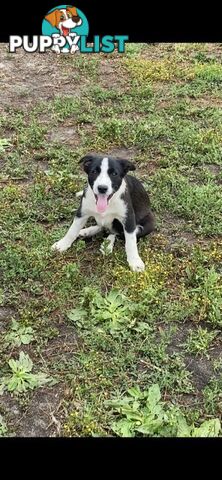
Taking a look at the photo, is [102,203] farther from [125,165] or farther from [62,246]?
[62,246]

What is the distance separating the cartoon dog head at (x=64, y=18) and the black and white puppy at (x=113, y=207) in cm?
385

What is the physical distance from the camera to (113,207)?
18.5ft

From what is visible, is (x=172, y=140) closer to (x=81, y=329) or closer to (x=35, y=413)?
(x=81, y=329)

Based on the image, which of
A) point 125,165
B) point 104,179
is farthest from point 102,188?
point 125,165

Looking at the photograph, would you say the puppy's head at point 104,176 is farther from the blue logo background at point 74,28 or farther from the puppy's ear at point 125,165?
the blue logo background at point 74,28

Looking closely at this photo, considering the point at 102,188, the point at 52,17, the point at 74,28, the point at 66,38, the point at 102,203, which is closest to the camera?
the point at 102,188

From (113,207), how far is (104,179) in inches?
16.0

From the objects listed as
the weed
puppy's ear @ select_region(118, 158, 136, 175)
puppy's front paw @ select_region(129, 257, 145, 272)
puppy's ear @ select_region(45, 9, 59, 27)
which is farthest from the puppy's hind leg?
puppy's ear @ select_region(45, 9, 59, 27)

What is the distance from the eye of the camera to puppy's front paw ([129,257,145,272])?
568 cm

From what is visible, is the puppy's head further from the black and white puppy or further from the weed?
the weed

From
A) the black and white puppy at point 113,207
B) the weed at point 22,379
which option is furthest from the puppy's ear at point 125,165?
the weed at point 22,379

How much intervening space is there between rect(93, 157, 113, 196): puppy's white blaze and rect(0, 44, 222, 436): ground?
0.78 meters

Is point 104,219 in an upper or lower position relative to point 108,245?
upper

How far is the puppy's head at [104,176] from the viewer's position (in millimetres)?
5320
